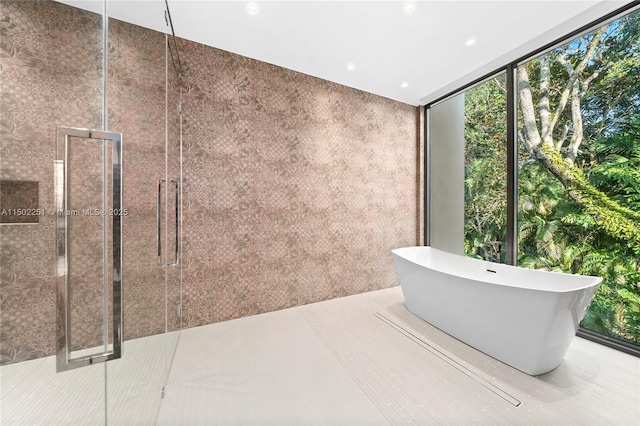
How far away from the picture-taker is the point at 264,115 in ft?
9.34

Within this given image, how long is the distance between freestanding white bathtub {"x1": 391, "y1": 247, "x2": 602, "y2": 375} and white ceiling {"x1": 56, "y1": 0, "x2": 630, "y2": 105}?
2.12m

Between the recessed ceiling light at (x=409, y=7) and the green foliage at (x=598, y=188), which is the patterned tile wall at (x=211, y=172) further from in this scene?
the green foliage at (x=598, y=188)

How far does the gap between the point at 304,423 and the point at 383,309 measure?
5.69 feet

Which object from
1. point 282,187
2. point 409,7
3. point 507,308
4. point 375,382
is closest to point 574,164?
point 507,308

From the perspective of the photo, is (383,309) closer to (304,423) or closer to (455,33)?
(304,423)

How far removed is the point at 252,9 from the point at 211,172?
141 centimetres

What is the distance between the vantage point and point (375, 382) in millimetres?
1800

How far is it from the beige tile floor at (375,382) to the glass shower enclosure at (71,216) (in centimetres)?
57

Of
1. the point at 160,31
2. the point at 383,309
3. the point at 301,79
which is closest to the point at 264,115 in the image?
the point at 301,79

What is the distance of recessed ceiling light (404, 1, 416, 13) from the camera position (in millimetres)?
2082

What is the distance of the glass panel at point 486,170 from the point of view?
3.13 metres

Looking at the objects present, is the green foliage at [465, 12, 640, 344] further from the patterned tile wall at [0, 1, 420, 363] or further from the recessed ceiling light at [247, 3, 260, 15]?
the recessed ceiling light at [247, 3, 260, 15]

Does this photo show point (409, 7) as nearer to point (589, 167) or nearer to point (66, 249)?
point (589, 167)

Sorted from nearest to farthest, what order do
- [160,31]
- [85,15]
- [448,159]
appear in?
[85,15] < [160,31] < [448,159]
